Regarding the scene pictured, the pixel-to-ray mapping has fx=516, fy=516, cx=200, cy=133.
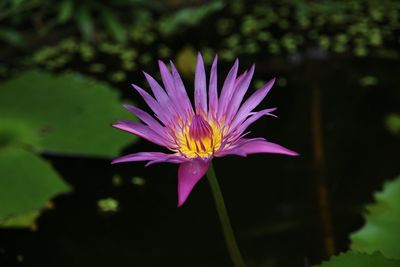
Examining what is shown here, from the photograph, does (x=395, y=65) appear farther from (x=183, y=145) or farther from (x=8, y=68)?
(x=8, y=68)

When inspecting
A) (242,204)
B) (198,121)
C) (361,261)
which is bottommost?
(361,261)

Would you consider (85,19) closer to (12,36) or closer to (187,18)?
(12,36)

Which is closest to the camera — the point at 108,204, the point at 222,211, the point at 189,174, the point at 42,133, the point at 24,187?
the point at 189,174

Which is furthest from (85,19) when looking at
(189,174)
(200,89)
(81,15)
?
(189,174)

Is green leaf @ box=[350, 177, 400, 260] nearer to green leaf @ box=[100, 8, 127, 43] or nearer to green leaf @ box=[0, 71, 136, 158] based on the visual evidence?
green leaf @ box=[0, 71, 136, 158]

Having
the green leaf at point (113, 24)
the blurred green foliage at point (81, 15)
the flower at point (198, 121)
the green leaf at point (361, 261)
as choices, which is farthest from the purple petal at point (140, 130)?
the green leaf at point (113, 24)

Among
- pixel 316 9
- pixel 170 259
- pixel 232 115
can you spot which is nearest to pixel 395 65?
pixel 316 9
